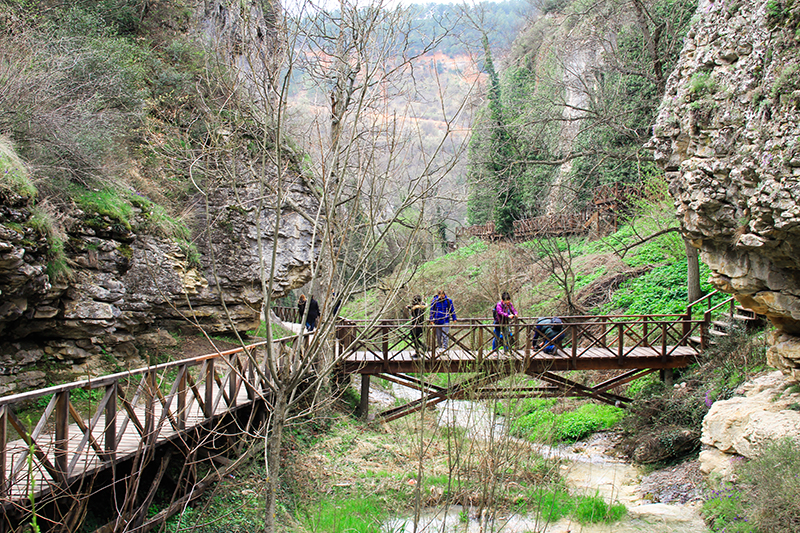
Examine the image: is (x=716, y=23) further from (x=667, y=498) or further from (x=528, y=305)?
(x=528, y=305)

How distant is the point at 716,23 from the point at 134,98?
Answer: 9.94 m

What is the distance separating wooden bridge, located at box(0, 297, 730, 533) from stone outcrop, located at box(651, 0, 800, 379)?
2743mm

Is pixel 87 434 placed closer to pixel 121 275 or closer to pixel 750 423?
pixel 121 275

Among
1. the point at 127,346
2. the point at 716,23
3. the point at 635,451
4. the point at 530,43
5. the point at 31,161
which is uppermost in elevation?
the point at 530,43

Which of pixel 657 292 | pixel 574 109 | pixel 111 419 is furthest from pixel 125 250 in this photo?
pixel 657 292

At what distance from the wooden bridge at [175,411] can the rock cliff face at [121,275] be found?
81cm

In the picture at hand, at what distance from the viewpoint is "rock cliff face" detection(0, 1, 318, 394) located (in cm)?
596

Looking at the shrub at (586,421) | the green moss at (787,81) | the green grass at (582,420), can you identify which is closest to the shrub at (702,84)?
the green moss at (787,81)

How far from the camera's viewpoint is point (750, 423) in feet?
18.7

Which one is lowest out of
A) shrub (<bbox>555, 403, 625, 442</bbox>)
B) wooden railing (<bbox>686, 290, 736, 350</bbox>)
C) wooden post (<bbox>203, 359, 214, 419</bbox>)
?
shrub (<bbox>555, 403, 625, 442</bbox>)

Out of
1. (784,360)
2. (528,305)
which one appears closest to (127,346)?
(784,360)

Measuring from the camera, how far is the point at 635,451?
8250mm

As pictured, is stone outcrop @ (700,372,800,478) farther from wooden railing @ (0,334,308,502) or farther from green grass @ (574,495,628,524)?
wooden railing @ (0,334,308,502)

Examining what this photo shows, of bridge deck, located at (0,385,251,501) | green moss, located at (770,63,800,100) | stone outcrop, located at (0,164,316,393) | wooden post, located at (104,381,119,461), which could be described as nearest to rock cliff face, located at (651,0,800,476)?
green moss, located at (770,63,800,100)
